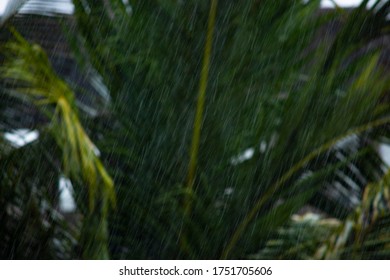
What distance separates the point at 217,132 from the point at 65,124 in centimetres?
54

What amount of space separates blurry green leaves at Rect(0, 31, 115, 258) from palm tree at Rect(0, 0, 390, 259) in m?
0.03

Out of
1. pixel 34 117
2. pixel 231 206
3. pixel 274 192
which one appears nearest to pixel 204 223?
pixel 231 206

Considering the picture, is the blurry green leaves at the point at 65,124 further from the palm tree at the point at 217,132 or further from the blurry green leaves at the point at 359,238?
the blurry green leaves at the point at 359,238

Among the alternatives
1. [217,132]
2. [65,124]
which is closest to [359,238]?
A: [217,132]

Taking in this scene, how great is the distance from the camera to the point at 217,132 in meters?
2.26

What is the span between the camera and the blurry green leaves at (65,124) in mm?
1880

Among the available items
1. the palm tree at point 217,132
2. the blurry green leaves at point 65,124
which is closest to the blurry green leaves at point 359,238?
the palm tree at point 217,132

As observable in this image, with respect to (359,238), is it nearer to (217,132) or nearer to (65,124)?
(217,132)

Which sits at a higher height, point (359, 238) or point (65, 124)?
point (359, 238)

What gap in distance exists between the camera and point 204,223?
7.27 ft

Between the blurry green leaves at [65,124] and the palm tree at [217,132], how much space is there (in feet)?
0.09

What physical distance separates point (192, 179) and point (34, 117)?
69 cm

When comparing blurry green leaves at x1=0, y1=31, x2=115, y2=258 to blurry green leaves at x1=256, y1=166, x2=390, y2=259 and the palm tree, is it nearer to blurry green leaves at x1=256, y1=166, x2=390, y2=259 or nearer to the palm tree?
the palm tree

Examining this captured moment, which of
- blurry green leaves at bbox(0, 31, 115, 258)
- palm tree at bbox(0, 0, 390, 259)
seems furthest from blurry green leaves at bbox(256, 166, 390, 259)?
blurry green leaves at bbox(0, 31, 115, 258)
